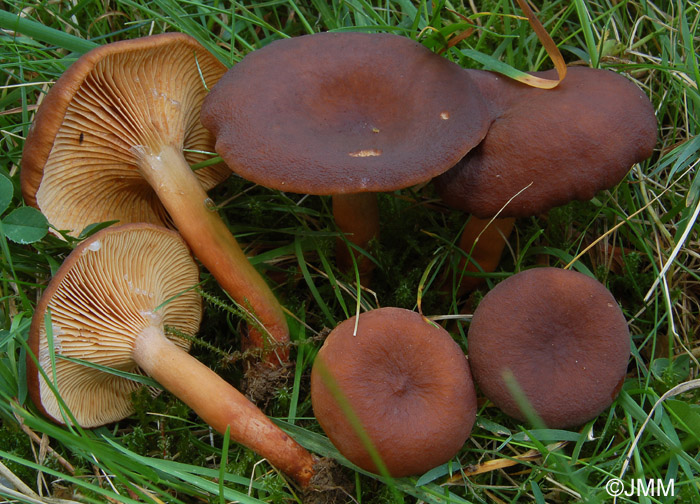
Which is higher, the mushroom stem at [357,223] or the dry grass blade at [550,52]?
the dry grass blade at [550,52]

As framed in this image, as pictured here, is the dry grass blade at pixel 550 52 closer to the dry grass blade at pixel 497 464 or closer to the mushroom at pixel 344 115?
the mushroom at pixel 344 115

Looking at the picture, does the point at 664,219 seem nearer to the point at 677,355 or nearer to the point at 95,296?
the point at 677,355

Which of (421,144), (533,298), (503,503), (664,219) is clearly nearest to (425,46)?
(421,144)

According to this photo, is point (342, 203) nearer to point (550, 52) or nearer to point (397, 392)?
point (397, 392)

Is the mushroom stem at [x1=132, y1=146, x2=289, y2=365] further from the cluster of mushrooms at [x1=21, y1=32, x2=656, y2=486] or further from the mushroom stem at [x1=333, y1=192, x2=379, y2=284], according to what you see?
the mushroom stem at [x1=333, y1=192, x2=379, y2=284]

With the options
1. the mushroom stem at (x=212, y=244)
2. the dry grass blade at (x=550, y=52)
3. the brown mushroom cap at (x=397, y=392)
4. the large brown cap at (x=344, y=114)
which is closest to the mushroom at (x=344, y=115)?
the large brown cap at (x=344, y=114)

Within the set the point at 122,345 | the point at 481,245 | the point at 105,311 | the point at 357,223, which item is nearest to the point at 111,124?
the point at 105,311

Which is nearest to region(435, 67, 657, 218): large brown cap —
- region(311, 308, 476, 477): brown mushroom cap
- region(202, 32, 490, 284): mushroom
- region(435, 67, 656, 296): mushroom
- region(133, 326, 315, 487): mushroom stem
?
region(435, 67, 656, 296): mushroom
